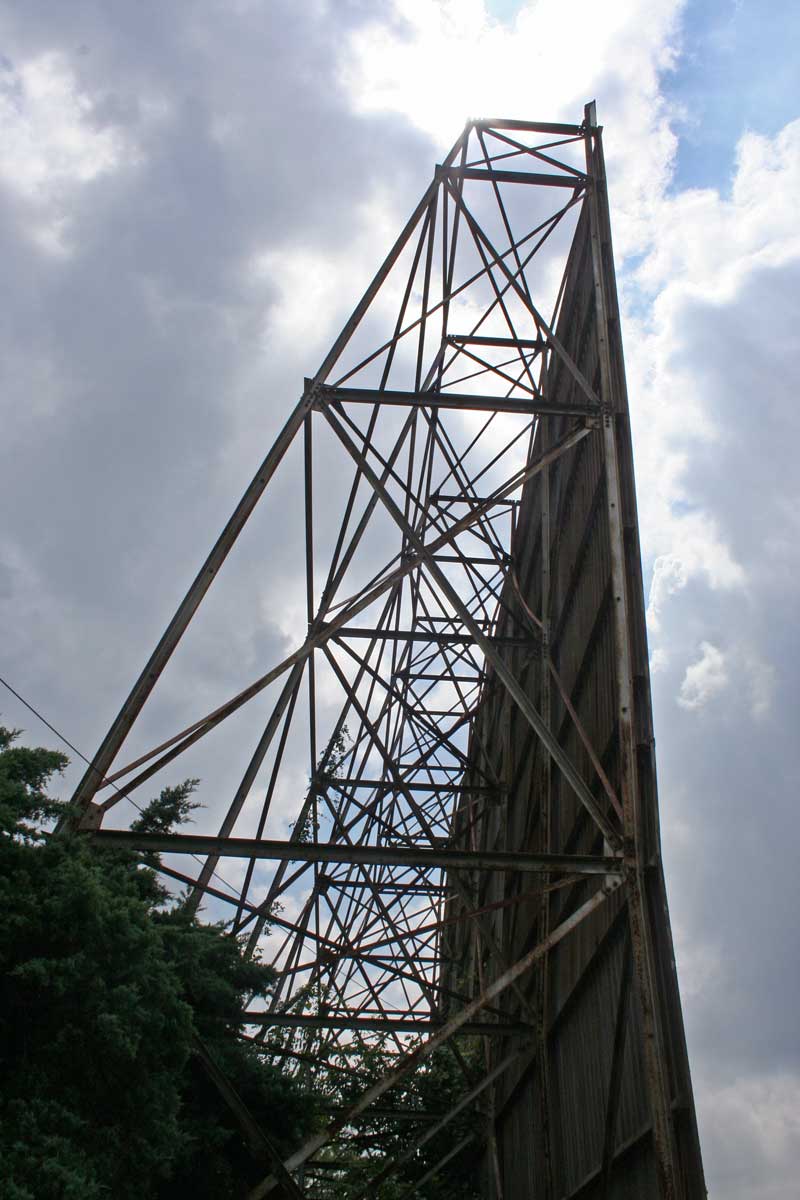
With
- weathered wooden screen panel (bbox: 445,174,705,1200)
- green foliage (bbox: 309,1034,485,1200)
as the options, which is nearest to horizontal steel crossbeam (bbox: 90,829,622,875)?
weathered wooden screen panel (bbox: 445,174,705,1200)

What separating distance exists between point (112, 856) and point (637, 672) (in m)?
4.10

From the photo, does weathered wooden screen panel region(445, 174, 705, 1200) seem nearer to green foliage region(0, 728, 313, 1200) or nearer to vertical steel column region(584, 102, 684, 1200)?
vertical steel column region(584, 102, 684, 1200)

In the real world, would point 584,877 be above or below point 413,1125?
below

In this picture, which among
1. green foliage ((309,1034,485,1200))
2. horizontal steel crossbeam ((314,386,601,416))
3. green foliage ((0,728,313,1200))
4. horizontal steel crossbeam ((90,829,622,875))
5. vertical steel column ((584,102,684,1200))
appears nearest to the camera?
green foliage ((0,728,313,1200))

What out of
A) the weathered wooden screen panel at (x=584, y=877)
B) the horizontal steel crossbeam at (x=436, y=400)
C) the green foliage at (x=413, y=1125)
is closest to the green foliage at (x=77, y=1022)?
the weathered wooden screen panel at (x=584, y=877)

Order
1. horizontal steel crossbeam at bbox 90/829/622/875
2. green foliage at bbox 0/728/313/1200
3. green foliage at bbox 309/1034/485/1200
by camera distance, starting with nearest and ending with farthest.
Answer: green foliage at bbox 0/728/313/1200 < horizontal steel crossbeam at bbox 90/829/622/875 < green foliage at bbox 309/1034/485/1200

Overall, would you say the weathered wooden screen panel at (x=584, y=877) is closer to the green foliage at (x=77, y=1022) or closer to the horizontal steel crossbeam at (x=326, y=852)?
the horizontal steel crossbeam at (x=326, y=852)

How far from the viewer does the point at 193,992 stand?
6793 millimetres

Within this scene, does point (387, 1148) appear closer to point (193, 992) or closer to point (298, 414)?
point (193, 992)

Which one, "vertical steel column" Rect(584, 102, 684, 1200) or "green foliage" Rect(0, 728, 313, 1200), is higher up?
"vertical steel column" Rect(584, 102, 684, 1200)

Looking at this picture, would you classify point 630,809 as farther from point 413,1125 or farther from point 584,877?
point 413,1125

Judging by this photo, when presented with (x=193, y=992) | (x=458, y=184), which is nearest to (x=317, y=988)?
(x=193, y=992)

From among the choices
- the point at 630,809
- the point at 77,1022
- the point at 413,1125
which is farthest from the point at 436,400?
the point at 413,1125

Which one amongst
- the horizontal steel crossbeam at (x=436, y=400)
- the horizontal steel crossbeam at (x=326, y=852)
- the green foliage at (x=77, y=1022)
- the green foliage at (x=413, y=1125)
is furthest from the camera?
the green foliage at (x=413, y=1125)
